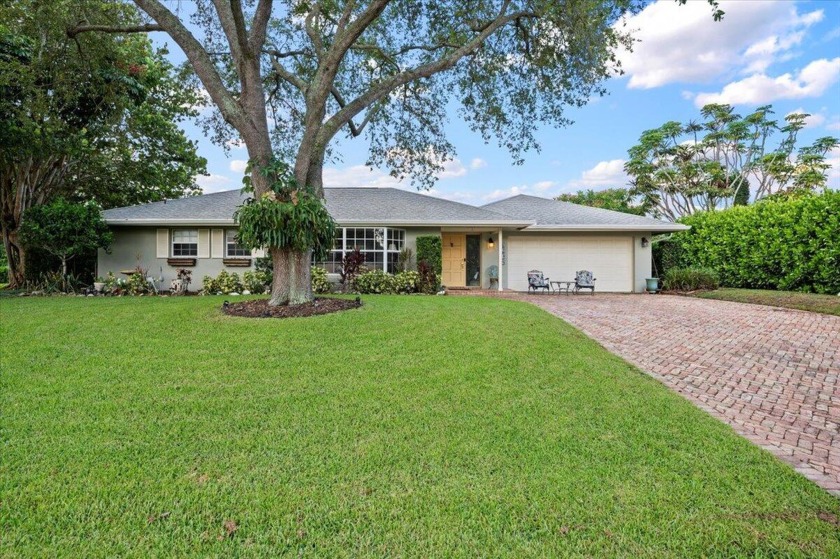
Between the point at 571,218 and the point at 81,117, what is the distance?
17.6 m

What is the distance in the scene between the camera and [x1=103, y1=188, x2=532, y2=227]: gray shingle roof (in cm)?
1462

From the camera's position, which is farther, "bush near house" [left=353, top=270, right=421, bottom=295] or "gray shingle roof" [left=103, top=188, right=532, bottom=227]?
"gray shingle roof" [left=103, top=188, right=532, bottom=227]

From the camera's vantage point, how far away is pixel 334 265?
1520 centimetres

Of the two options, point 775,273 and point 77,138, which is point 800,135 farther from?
point 77,138

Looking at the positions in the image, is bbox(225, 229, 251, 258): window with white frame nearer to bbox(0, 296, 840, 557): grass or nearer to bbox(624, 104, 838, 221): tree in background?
bbox(0, 296, 840, 557): grass

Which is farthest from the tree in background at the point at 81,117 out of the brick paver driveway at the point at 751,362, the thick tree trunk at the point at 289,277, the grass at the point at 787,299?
the grass at the point at 787,299

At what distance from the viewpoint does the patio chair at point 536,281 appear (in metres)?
15.6

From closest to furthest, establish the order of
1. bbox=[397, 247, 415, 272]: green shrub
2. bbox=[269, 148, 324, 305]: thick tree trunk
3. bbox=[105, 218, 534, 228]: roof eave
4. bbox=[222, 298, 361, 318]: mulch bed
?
bbox=[222, 298, 361, 318]: mulch bed → bbox=[269, 148, 324, 305]: thick tree trunk → bbox=[105, 218, 534, 228]: roof eave → bbox=[397, 247, 415, 272]: green shrub

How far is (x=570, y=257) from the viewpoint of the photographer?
1712cm

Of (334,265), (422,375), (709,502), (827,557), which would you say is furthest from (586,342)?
(334,265)

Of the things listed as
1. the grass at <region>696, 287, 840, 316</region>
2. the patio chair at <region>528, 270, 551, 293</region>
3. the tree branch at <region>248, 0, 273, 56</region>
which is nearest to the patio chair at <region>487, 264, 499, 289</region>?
the patio chair at <region>528, 270, 551, 293</region>

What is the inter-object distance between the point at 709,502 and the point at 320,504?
7.90 ft

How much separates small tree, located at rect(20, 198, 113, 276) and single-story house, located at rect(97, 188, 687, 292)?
101 centimetres

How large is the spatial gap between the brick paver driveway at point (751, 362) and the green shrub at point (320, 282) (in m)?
6.91
